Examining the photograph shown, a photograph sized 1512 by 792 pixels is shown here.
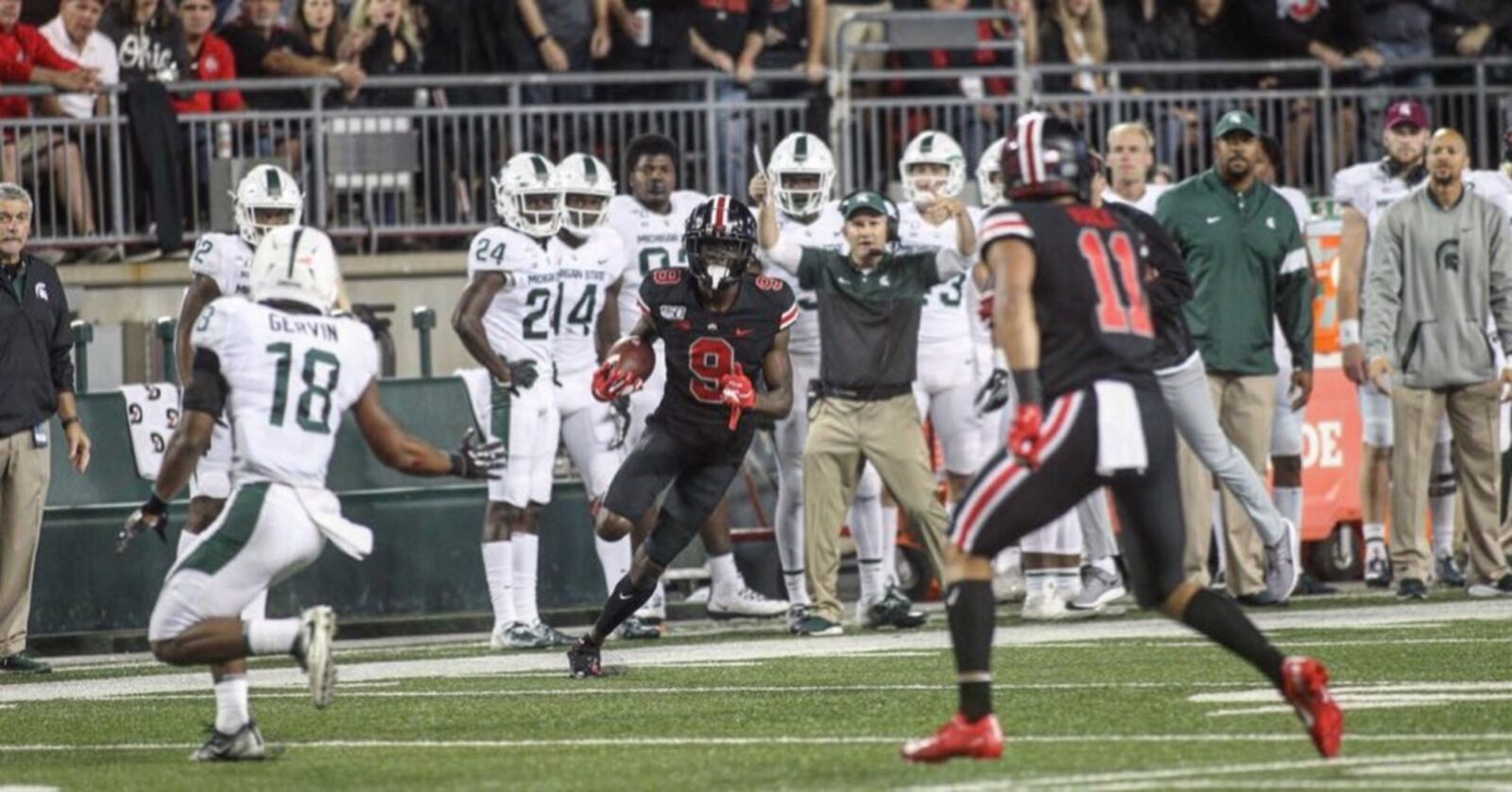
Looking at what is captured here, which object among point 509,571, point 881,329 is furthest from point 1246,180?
point 509,571

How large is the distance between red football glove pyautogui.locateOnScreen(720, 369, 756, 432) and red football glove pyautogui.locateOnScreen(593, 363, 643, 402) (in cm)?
36

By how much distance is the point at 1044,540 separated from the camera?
14.3 m

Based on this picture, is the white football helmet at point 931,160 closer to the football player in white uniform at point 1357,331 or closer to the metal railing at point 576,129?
the football player in white uniform at point 1357,331

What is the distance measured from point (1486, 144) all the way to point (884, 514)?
7220 millimetres

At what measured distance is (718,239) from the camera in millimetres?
12609

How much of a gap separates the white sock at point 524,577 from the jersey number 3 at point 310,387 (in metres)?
4.50

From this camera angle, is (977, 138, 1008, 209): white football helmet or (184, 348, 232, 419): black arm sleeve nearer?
(184, 348, 232, 419): black arm sleeve

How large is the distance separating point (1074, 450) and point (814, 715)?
6.14 ft

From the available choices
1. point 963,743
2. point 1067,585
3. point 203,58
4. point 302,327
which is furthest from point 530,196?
point 963,743

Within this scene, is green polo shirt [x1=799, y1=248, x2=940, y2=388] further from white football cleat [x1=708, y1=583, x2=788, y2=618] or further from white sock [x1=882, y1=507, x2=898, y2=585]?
white football cleat [x1=708, y1=583, x2=788, y2=618]

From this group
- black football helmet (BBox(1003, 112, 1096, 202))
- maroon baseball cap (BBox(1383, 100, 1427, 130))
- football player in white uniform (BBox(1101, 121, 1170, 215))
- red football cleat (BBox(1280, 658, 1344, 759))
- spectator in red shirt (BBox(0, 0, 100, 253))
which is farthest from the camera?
spectator in red shirt (BBox(0, 0, 100, 253))

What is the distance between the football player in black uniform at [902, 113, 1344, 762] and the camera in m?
8.40

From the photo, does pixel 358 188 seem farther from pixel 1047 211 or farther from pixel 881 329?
pixel 1047 211

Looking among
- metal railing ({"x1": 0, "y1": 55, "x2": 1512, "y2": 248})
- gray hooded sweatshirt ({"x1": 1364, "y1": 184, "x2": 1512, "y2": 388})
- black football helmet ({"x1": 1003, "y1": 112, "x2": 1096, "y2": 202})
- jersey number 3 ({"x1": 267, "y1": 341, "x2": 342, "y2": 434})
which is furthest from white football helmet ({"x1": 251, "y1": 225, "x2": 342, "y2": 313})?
metal railing ({"x1": 0, "y1": 55, "x2": 1512, "y2": 248})
